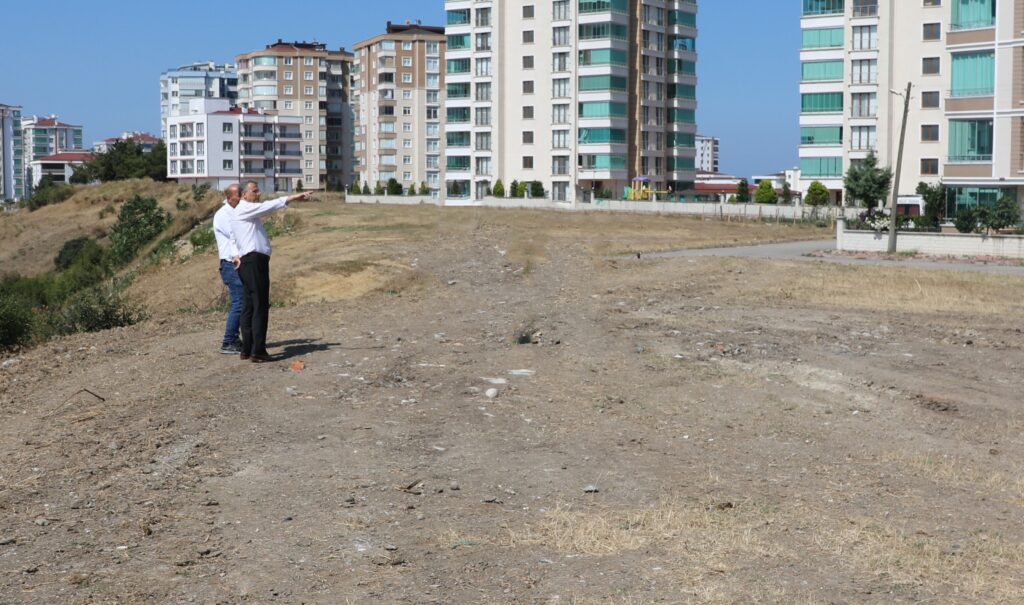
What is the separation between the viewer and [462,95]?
114750mm

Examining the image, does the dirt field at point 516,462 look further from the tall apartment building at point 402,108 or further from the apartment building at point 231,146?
the apartment building at point 231,146

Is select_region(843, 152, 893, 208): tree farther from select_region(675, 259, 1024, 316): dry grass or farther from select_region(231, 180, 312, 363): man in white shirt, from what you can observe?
select_region(231, 180, 312, 363): man in white shirt

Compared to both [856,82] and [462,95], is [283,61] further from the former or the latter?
[856,82]

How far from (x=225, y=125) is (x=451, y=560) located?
14641 cm

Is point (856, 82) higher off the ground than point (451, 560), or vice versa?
point (856, 82)

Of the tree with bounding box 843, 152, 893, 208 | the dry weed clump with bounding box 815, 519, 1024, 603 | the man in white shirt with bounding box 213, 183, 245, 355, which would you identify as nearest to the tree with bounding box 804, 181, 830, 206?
the tree with bounding box 843, 152, 893, 208

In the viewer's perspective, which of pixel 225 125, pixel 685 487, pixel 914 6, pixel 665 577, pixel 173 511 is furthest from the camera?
pixel 225 125

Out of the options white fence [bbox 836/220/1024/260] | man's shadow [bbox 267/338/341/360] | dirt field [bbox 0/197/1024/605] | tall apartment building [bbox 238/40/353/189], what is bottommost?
dirt field [bbox 0/197/1024/605]

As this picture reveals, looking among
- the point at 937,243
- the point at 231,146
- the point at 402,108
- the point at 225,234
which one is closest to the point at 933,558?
the point at 225,234

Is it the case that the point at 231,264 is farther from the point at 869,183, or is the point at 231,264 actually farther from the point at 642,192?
the point at 642,192

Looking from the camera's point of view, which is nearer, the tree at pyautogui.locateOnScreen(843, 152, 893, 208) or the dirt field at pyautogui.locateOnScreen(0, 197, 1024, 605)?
the dirt field at pyautogui.locateOnScreen(0, 197, 1024, 605)

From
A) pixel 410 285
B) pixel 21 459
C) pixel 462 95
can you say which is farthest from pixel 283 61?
pixel 21 459

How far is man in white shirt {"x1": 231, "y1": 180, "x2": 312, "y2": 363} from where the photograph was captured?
14211 mm

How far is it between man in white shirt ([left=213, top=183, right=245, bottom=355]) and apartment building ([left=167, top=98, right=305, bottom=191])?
133338 mm
